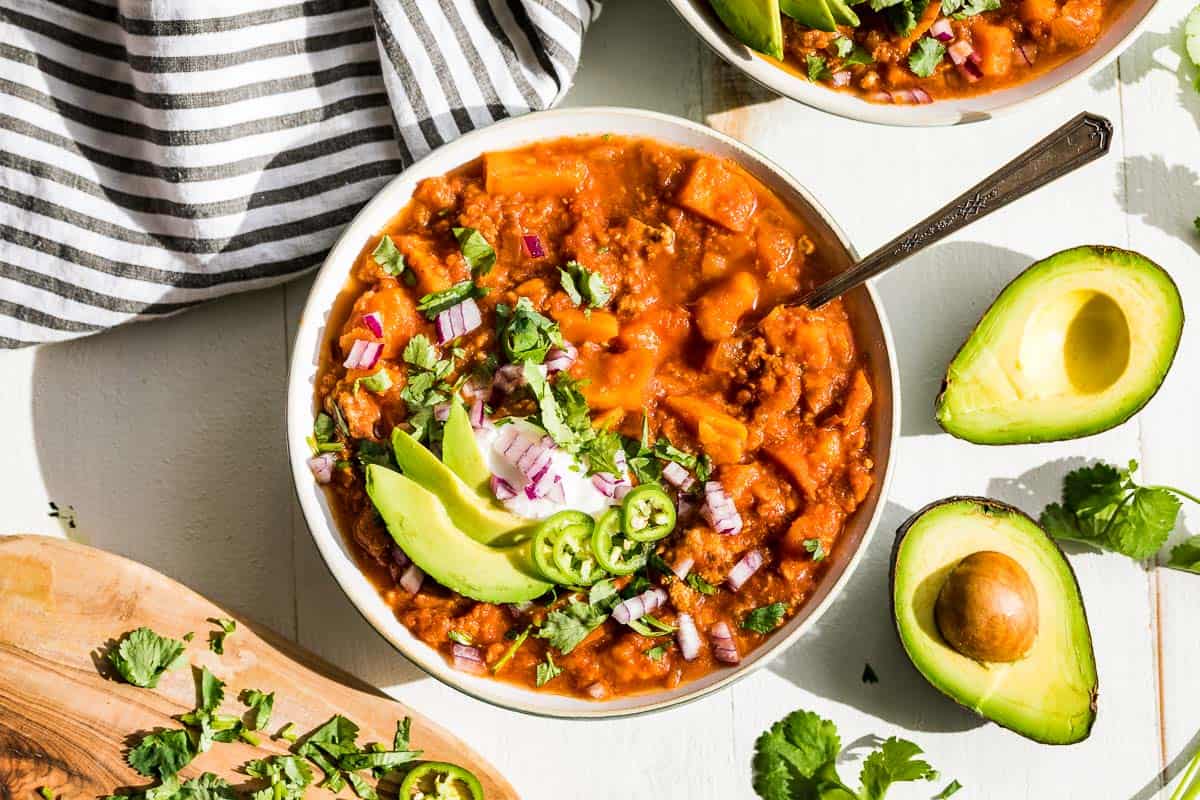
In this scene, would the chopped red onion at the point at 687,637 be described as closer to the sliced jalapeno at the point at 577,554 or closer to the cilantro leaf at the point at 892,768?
the sliced jalapeno at the point at 577,554

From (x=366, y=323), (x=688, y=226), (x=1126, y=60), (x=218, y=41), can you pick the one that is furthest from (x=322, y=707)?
(x=1126, y=60)

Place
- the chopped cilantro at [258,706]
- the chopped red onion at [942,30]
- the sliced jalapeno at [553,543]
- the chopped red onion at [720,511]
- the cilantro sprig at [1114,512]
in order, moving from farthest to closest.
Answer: the cilantro sprig at [1114,512] < the chopped cilantro at [258,706] < the chopped red onion at [942,30] < the chopped red onion at [720,511] < the sliced jalapeno at [553,543]

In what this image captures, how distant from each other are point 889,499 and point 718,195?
4.07 ft

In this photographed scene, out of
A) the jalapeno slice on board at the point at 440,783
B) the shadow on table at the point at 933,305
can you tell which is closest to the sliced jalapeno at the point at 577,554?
the jalapeno slice on board at the point at 440,783

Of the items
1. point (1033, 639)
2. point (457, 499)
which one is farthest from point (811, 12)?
point (1033, 639)

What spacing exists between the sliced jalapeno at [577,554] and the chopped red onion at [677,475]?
260 mm

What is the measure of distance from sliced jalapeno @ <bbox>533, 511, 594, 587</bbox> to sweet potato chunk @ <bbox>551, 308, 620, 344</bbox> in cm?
53

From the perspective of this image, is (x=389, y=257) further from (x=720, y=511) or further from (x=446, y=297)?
(x=720, y=511)

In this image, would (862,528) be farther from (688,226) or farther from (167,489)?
(167,489)

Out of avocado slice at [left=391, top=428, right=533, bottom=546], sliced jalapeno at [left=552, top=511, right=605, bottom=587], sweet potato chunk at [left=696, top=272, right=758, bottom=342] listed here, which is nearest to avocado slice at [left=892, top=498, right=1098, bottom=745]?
sweet potato chunk at [left=696, top=272, right=758, bottom=342]

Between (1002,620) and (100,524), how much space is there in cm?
291

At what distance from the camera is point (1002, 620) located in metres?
3.36

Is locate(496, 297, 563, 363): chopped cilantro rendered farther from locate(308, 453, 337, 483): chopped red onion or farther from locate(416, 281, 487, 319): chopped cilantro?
locate(308, 453, 337, 483): chopped red onion

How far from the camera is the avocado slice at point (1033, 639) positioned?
357 cm
